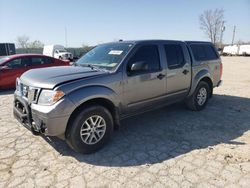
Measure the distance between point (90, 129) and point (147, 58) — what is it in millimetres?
1841

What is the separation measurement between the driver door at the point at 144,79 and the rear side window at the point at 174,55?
34 centimetres

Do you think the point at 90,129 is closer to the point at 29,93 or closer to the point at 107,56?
the point at 29,93

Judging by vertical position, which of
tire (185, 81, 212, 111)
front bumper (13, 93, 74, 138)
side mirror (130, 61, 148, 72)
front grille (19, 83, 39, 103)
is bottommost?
tire (185, 81, 212, 111)

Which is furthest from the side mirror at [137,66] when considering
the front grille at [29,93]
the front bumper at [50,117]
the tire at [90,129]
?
the front grille at [29,93]

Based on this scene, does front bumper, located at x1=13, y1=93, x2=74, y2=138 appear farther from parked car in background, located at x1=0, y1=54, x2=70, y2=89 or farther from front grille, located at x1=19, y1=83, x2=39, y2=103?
parked car in background, located at x1=0, y1=54, x2=70, y2=89

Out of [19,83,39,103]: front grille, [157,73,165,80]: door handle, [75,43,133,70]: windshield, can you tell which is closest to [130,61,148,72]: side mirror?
[75,43,133,70]: windshield

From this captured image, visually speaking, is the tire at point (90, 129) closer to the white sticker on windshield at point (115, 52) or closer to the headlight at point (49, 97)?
the headlight at point (49, 97)

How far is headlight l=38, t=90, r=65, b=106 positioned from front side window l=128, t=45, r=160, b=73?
4.62ft

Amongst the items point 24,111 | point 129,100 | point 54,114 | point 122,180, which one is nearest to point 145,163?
point 122,180

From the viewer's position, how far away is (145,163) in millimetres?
3447

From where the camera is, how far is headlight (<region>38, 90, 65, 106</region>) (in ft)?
10.6

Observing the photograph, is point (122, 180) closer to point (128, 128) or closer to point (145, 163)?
point (145, 163)

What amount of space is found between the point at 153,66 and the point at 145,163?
199 centimetres

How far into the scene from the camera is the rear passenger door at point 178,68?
490cm
